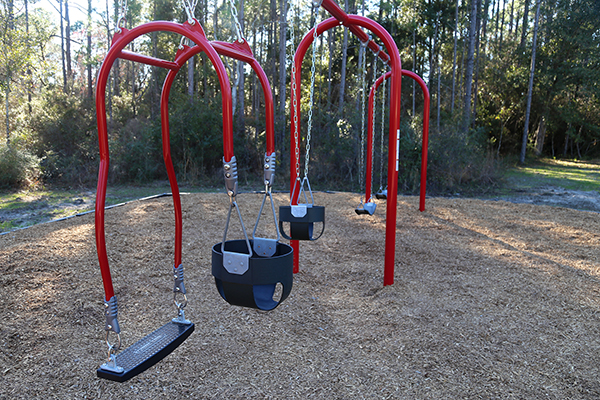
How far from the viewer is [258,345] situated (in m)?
2.50

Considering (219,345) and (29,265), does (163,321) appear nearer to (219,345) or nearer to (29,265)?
(219,345)

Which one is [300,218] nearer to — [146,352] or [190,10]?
[146,352]

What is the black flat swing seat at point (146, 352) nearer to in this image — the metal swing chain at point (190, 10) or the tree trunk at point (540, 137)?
the metal swing chain at point (190, 10)

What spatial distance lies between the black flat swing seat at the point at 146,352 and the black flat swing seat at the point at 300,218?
3.87 feet

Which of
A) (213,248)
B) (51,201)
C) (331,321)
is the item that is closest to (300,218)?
(331,321)

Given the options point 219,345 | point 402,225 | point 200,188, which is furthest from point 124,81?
point 219,345

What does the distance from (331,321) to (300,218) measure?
817mm

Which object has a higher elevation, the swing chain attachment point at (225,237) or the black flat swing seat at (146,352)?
the swing chain attachment point at (225,237)

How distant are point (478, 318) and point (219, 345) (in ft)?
6.15

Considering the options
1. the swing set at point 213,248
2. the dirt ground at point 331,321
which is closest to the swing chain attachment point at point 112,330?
the swing set at point 213,248

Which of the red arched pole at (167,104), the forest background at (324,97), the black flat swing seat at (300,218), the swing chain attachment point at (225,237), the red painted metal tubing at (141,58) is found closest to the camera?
the swing chain attachment point at (225,237)

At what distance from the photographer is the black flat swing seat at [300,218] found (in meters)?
3.09

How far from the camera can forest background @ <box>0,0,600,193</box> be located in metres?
9.67

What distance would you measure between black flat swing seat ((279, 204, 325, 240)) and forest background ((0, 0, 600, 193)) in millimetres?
1320
